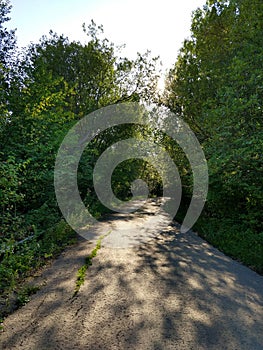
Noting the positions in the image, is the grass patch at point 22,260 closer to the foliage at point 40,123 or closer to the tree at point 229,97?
the foliage at point 40,123

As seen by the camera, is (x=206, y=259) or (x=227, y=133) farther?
(x=227, y=133)

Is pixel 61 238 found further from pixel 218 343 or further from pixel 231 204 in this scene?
pixel 231 204

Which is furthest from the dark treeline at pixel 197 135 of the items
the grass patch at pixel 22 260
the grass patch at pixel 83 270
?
the grass patch at pixel 83 270

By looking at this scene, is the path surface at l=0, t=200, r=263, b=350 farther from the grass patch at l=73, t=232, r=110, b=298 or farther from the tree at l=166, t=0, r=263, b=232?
the tree at l=166, t=0, r=263, b=232

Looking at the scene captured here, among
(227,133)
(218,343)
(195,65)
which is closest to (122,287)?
(218,343)

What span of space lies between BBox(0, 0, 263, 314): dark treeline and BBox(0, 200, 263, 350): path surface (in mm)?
1010

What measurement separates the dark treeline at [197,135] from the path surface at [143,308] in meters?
1.01

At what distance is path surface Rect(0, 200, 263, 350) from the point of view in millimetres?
3852

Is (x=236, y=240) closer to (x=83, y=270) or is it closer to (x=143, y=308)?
(x=83, y=270)

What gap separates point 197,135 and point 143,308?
43.7ft

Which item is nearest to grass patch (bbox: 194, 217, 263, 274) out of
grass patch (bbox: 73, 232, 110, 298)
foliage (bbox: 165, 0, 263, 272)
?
foliage (bbox: 165, 0, 263, 272)

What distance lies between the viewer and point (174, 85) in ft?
62.1

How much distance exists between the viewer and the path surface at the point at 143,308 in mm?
3852

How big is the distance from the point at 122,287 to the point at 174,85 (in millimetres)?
15962
